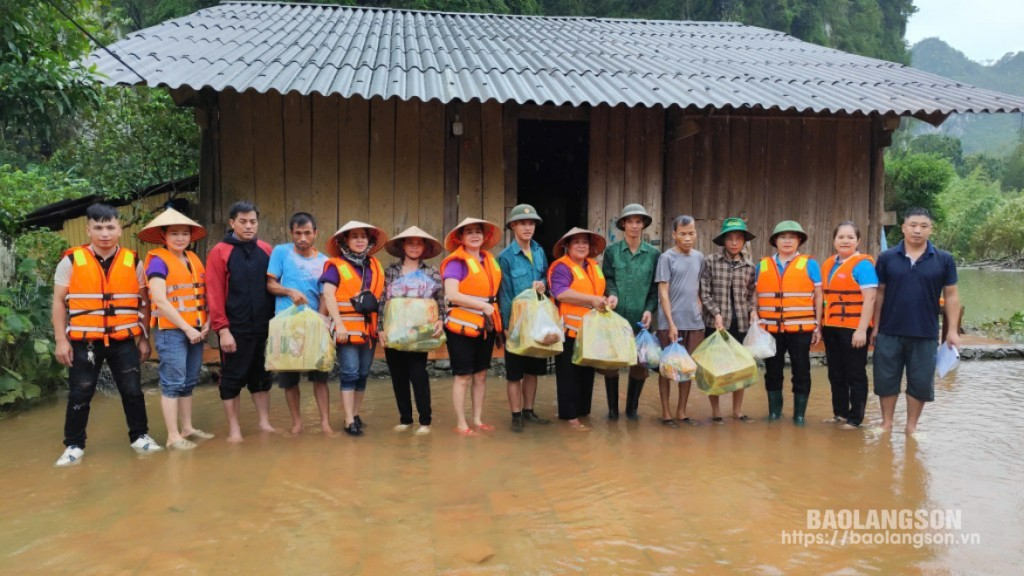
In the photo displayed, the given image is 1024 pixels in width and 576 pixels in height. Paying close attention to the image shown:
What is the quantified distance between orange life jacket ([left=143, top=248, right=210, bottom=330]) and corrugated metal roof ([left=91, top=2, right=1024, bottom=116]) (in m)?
1.99

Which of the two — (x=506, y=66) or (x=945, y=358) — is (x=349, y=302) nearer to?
(x=506, y=66)

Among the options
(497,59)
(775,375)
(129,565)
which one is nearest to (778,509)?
(775,375)

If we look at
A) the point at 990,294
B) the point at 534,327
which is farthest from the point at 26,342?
the point at 990,294

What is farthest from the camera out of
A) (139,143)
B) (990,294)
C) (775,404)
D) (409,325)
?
(990,294)

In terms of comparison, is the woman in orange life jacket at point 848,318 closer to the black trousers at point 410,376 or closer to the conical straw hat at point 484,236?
the conical straw hat at point 484,236

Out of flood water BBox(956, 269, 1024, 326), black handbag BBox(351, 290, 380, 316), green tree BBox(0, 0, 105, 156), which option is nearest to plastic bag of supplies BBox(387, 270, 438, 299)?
black handbag BBox(351, 290, 380, 316)

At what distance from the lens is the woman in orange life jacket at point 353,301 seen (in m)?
4.89

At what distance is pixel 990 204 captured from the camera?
3023 cm

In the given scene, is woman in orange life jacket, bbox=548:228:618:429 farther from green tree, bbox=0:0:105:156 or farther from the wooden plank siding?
green tree, bbox=0:0:105:156

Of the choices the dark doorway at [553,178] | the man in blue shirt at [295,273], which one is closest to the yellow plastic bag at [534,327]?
the man in blue shirt at [295,273]

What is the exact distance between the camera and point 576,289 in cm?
521

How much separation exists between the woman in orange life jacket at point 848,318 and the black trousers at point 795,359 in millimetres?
220

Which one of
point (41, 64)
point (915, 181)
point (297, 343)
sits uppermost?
point (915, 181)

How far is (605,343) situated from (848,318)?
190 centimetres
